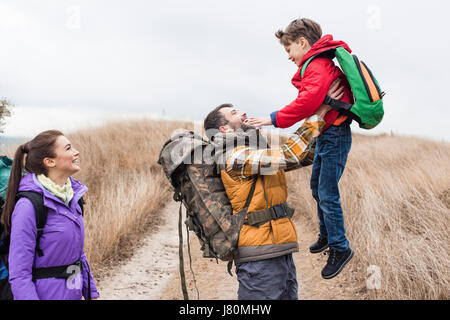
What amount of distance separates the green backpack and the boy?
0.39ft

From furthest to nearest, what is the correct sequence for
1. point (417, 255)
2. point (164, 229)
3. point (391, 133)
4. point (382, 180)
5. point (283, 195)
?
point (391, 133) < point (164, 229) < point (382, 180) < point (417, 255) < point (283, 195)

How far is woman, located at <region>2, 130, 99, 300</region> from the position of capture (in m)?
2.29

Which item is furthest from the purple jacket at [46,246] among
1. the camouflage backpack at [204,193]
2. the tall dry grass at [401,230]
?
the tall dry grass at [401,230]

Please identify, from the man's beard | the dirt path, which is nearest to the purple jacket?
the man's beard

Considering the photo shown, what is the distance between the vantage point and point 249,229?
2465 millimetres

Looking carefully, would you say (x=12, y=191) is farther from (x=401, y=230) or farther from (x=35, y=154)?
(x=401, y=230)

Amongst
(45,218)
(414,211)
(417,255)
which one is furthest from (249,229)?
(414,211)

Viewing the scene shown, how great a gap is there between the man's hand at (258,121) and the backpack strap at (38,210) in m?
1.56

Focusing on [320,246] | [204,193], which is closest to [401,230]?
[320,246]

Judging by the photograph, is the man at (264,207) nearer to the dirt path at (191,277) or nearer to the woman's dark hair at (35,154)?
the woman's dark hair at (35,154)

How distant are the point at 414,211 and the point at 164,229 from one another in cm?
514

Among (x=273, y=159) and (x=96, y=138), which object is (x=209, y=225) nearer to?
(x=273, y=159)

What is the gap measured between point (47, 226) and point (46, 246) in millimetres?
132

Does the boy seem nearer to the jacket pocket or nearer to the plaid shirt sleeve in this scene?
the plaid shirt sleeve
